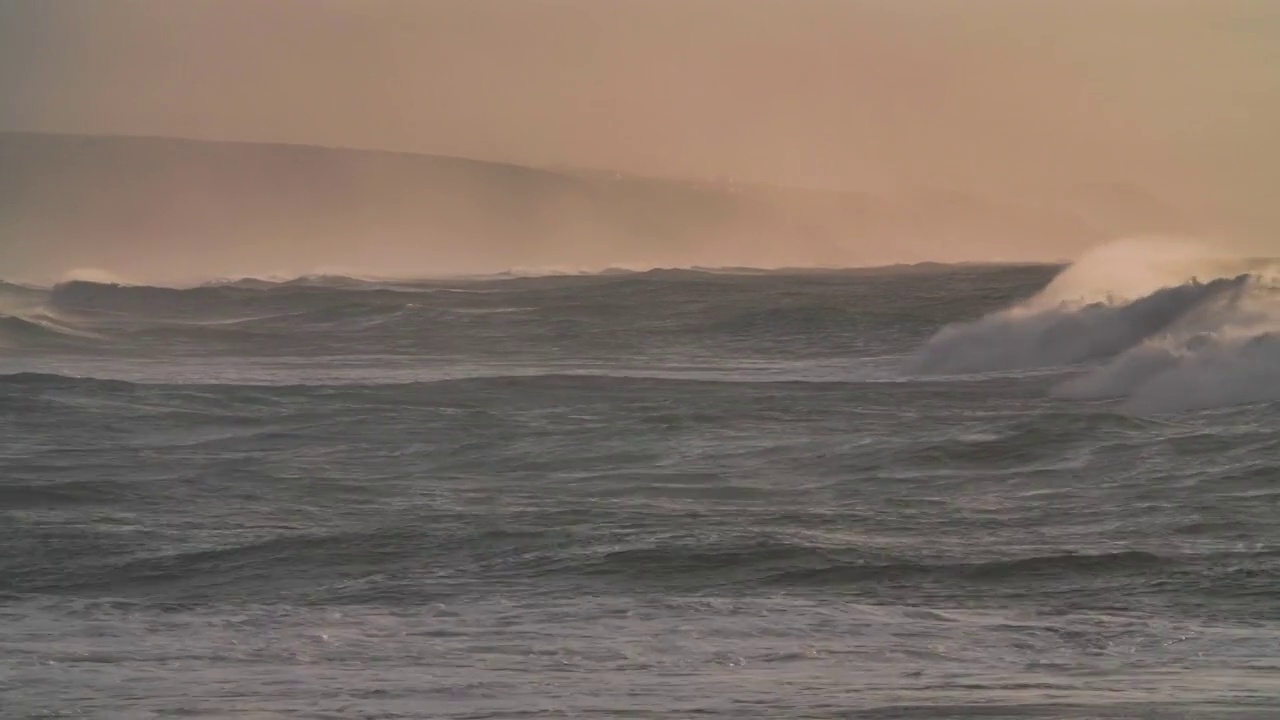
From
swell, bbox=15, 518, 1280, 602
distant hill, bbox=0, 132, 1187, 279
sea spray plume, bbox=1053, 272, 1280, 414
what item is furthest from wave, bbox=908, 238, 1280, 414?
distant hill, bbox=0, 132, 1187, 279

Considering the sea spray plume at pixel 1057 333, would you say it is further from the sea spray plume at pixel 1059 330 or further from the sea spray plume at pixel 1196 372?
the sea spray plume at pixel 1196 372

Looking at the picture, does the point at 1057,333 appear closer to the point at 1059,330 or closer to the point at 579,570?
the point at 1059,330

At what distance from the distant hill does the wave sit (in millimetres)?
82740

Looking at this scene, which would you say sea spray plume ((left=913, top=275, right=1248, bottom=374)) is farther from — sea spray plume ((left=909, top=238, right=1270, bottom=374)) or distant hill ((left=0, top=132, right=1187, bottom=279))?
distant hill ((left=0, top=132, right=1187, bottom=279))

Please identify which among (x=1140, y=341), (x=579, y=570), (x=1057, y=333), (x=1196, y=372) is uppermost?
(x=1057, y=333)

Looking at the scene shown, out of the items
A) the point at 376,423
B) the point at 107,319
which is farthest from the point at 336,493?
the point at 107,319

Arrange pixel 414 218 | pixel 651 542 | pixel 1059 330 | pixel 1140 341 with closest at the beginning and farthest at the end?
pixel 651 542, pixel 1140 341, pixel 1059 330, pixel 414 218

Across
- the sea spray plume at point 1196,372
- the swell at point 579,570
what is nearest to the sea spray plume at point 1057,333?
the sea spray plume at point 1196,372

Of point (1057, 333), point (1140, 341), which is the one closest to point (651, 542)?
point (1140, 341)

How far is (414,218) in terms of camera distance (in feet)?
455

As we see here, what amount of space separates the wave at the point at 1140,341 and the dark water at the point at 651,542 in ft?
0.32

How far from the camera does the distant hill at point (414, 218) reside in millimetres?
118500

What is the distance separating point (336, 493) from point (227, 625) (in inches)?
159

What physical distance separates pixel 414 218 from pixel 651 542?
130461mm
